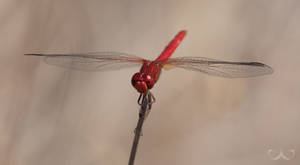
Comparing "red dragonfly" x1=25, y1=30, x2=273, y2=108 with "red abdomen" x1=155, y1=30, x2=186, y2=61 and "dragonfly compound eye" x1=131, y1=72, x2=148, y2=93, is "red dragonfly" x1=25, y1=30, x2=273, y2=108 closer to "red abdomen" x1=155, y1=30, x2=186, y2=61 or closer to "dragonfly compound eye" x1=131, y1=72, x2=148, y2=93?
"dragonfly compound eye" x1=131, y1=72, x2=148, y2=93

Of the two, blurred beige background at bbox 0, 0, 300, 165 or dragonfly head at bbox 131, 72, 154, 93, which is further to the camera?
blurred beige background at bbox 0, 0, 300, 165

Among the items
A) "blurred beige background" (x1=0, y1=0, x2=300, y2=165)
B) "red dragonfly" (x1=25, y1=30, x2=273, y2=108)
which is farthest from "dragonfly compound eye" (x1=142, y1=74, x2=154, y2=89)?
"blurred beige background" (x1=0, y1=0, x2=300, y2=165)

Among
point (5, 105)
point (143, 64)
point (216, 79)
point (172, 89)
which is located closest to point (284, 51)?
point (216, 79)

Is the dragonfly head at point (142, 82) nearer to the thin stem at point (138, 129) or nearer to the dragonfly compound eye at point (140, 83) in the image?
the dragonfly compound eye at point (140, 83)

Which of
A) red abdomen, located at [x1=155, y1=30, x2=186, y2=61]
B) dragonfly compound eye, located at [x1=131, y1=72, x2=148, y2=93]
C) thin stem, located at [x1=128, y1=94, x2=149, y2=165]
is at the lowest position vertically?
thin stem, located at [x1=128, y1=94, x2=149, y2=165]

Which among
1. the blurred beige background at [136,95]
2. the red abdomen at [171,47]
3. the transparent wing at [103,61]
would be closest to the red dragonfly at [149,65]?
the transparent wing at [103,61]

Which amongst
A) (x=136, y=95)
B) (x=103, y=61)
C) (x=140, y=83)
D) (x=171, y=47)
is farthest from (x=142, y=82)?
(x=136, y=95)

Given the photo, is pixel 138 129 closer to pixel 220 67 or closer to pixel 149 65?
pixel 149 65
